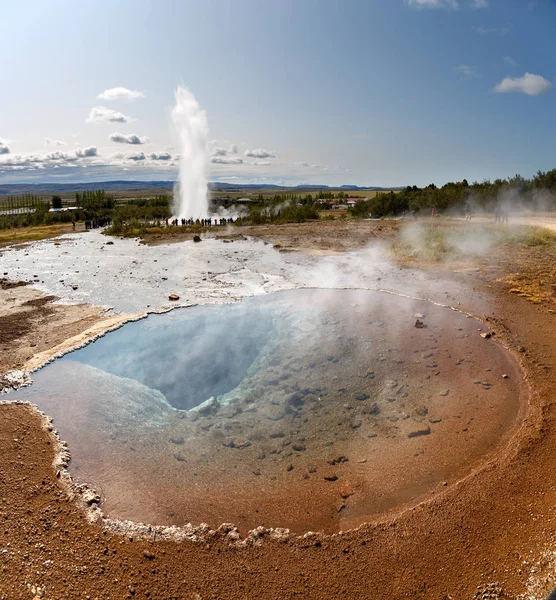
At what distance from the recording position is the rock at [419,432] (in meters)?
7.17

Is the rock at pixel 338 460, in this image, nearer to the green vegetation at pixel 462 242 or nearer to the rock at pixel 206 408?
the rock at pixel 206 408

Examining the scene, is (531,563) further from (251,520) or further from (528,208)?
(528,208)

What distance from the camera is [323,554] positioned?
4.84m

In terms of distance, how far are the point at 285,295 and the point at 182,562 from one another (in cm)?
1150

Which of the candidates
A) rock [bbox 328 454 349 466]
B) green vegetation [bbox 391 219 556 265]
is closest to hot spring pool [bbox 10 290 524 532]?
rock [bbox 328 454 349 466]

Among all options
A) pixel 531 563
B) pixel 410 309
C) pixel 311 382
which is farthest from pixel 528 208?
pixel 531 563

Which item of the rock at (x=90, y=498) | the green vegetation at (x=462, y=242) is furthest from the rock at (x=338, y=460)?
the green vegetation at (x=462, y=242)

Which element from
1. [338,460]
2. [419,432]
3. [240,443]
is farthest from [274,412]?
[419,432]

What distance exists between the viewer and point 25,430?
712 cm

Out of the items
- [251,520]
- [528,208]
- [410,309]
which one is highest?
[528,208]

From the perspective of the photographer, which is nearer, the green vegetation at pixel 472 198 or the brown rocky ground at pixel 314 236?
the brown rocky ground at pixel 314 236

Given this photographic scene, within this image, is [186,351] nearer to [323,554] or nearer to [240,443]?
[240,443]

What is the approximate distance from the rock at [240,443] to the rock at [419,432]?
112 inches

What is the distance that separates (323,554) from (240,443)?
267cm
